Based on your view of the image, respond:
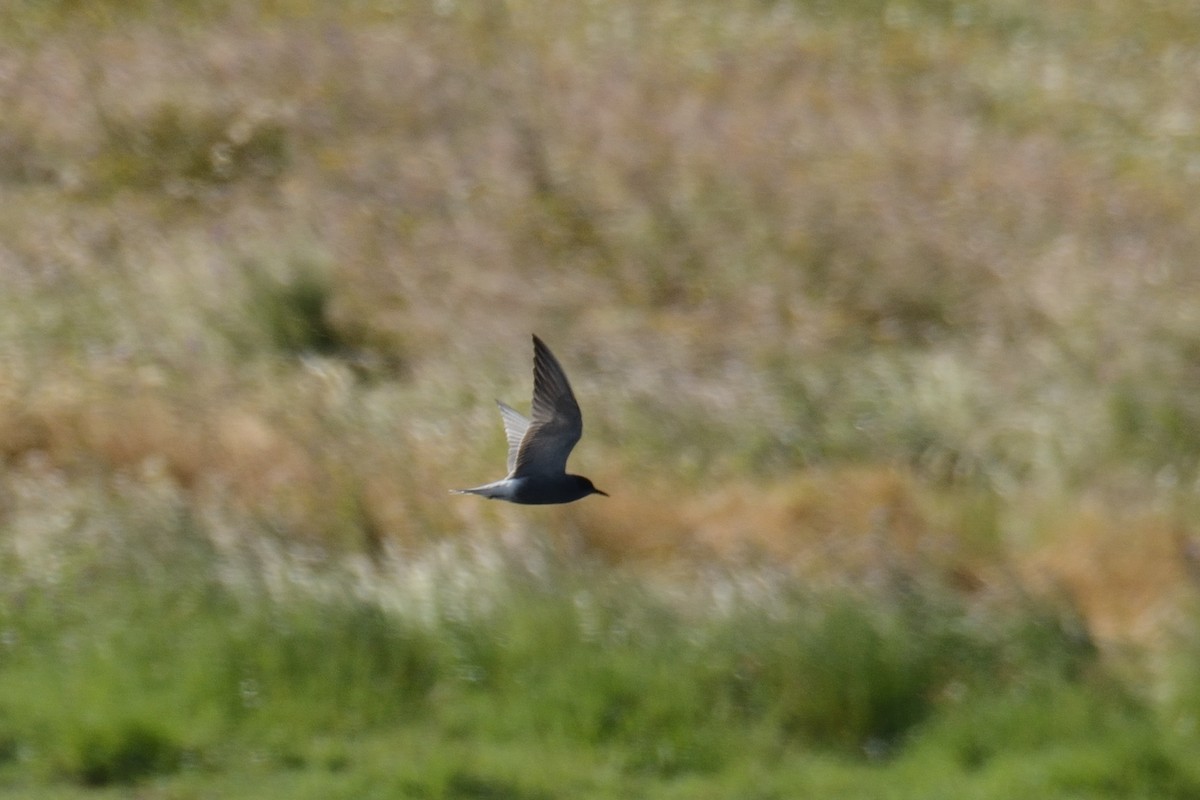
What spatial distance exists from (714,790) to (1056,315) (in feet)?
20.2

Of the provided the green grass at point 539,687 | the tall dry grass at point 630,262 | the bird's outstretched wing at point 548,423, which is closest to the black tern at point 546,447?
the bird's outstretched wing at point 548,423

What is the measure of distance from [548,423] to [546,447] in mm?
154

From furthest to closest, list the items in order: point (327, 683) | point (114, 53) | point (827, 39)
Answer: point (827, 39) → point (114, 53) → point (327, 683)

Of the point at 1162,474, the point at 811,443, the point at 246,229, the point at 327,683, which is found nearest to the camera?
the point at 327,683

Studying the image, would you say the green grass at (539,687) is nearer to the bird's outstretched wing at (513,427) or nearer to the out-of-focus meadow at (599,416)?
the out-of-focus meadow at (599,416)

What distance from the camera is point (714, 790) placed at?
7.16 metres

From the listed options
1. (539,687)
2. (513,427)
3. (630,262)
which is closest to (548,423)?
(513,427)

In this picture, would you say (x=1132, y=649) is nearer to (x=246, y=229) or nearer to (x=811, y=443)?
(x=811, y=443)

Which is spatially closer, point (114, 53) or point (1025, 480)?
point (1025, 480)

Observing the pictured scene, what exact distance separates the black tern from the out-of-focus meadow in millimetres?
1107

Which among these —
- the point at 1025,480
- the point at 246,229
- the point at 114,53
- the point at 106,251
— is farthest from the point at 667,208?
the point at 114,53

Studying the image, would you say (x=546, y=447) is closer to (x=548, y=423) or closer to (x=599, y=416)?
(x=548, y=423)

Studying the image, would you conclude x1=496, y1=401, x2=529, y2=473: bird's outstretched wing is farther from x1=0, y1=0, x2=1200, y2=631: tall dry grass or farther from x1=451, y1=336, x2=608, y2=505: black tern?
x1=0, y1=0, x2=1200, y2=631: tall dry grass

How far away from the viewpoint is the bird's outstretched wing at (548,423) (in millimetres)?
6324
